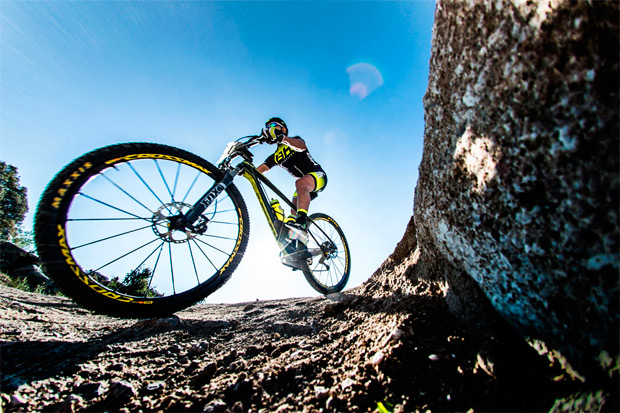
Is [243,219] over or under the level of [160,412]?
over

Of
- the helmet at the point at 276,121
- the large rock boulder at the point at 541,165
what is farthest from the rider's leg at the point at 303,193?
the large rock boulder at the point at 541,165

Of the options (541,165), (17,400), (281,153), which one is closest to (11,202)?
(281,153)

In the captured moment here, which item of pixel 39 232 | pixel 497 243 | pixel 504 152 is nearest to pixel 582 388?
pixel 497 243

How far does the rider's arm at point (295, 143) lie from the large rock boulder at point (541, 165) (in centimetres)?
271

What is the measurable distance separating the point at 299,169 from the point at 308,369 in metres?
3.72

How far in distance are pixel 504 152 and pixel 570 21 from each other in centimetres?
44

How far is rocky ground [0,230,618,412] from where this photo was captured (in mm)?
943

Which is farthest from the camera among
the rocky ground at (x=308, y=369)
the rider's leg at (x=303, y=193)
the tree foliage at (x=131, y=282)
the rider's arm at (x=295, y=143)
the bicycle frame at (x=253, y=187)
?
the rider's leg at (x=303, y=193)

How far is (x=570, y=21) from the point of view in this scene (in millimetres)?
803

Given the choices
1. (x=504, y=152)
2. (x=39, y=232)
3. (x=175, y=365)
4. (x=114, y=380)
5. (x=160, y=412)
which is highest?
(x=504, y=152)

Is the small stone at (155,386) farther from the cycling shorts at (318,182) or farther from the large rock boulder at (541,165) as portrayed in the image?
the cycling shorts at (318,182)

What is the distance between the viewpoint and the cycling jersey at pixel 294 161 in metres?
4.39

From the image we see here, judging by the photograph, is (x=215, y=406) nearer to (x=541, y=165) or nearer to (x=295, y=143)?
(x=541, y=165)

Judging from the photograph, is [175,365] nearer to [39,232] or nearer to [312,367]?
[312,367]
